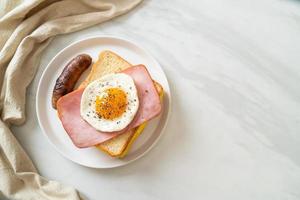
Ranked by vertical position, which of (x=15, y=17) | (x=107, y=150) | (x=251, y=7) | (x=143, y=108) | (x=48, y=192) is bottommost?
(x=48, y=192)

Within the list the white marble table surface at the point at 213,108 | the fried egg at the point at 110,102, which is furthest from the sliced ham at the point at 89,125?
the white marble table surface at the point at 213,108

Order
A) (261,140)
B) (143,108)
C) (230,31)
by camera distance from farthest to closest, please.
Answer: (230,31) < (261,140) < (143,108)

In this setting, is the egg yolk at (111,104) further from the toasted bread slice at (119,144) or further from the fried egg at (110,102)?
the toasted bread slice at (119,144)

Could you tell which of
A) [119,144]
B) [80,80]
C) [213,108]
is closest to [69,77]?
[80,80]

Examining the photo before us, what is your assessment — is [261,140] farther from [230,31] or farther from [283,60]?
[230,31]

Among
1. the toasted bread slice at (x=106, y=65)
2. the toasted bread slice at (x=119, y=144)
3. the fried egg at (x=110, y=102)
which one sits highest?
the toasted bread slice at (x=106, y=65)

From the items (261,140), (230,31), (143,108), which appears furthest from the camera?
(230,31)

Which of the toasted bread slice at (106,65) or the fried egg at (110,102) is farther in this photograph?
the toasted bread slice at (106,65)

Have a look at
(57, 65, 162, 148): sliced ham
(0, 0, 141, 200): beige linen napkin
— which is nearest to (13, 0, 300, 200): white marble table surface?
(0, 0, 141, 200): beige linen napkin

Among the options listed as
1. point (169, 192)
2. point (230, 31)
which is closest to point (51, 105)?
point (169, 192)
